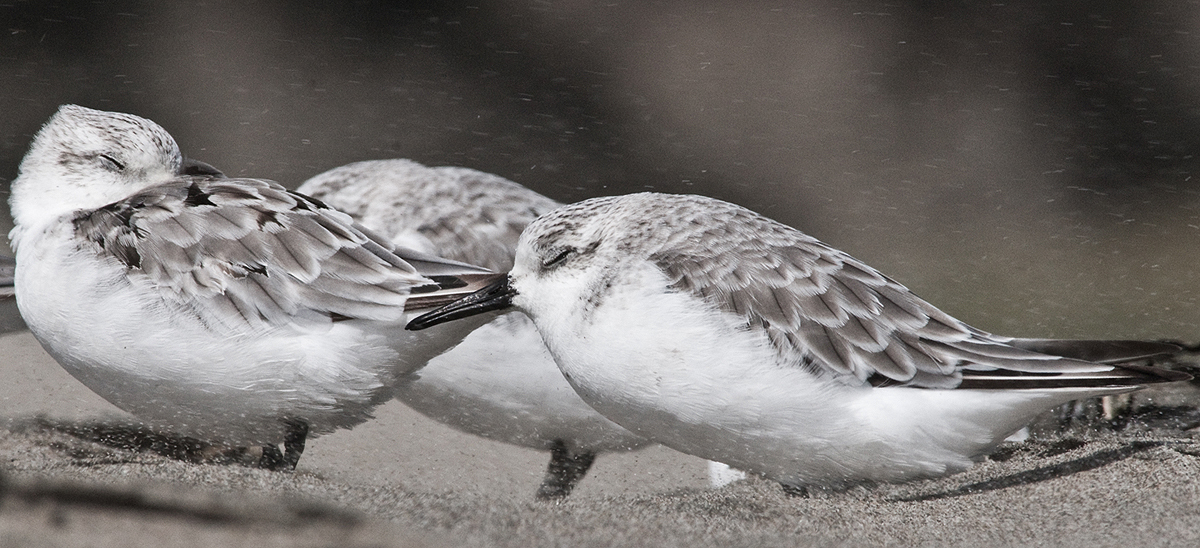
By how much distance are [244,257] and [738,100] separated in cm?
401

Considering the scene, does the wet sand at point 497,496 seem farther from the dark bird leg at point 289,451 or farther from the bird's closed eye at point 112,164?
the bird's closed eye at point 112,164

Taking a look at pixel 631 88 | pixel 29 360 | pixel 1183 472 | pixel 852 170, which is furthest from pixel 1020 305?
pixel 29 360

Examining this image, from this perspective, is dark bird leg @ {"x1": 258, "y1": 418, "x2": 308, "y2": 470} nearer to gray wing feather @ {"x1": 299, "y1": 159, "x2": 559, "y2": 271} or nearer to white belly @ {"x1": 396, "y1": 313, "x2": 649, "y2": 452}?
white belly @ {"x1": 396, "y1": 313, "x2": 649, "y2": 452}

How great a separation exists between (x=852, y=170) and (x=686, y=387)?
436cm

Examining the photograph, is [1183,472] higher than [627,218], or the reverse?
[627,218]

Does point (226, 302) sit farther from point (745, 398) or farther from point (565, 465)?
point (745, 398)

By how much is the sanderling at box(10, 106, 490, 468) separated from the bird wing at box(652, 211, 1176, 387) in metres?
0.64

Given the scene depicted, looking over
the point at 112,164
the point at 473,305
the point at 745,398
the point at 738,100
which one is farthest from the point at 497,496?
the point at 738,100

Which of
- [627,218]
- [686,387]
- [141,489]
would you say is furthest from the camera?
[627,218]

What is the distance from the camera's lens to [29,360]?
3.79 meters

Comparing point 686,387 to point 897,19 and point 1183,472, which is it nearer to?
point 1183,472

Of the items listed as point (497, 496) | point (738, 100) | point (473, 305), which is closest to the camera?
point (473, 305)

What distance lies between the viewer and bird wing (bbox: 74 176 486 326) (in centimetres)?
278

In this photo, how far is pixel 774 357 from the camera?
262 centimetres
